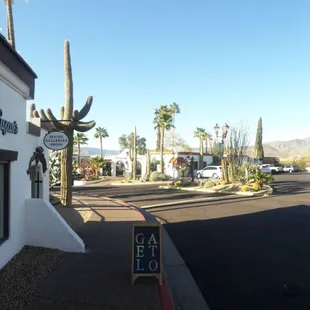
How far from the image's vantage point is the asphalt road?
212 inches

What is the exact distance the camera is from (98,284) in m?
5.55

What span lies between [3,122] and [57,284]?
2.98 metres

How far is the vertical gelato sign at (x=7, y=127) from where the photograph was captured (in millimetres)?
6246

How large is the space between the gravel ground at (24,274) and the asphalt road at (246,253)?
266cm

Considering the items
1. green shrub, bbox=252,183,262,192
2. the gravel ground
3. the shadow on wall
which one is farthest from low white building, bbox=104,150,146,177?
the gravel ground

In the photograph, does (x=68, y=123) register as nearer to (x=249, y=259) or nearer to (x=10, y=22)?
(x=249, y=259)

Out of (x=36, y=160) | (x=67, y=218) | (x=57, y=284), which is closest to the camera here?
(x=57, y=284)

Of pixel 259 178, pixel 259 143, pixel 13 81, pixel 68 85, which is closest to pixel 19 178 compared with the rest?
pixel 13 81

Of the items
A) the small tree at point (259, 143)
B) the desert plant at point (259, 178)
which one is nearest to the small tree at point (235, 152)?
the desert plant at point (259, 178)

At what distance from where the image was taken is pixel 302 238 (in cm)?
941

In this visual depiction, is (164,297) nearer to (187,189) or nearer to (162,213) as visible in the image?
(162,213)

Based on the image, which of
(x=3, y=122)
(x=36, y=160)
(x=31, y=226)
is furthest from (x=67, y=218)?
(x=3, y=122)

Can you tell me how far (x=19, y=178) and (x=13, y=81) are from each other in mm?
2002

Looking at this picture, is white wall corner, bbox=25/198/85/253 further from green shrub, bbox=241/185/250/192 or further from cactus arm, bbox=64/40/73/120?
green shrub, bbox=241/185/250/192
